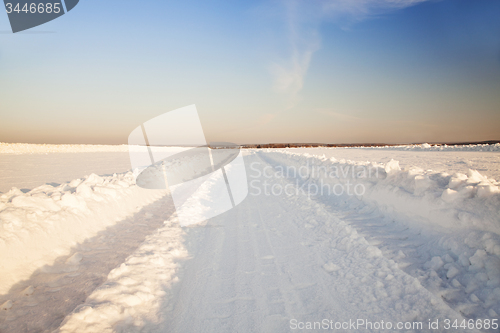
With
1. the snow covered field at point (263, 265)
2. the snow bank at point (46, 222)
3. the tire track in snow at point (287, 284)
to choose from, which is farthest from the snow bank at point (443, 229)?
the snow bank at point (46, 222)

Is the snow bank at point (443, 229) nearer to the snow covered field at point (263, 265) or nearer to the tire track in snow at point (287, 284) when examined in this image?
the snow covered field at point (263, 265)

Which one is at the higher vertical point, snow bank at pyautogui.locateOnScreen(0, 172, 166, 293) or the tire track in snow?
snow bank at pyautogui.locateOnScreen(0, 172, 166, 293)

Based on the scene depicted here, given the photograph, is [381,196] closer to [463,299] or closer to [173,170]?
[463,299]

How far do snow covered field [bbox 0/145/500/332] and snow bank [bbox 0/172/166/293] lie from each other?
0.08 ft

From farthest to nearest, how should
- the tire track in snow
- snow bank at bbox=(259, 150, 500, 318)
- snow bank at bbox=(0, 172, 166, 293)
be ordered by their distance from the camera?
1. snow bank at bbox=(0, 172, 166, 293)
2. snow bank at bbox=(259, 150, 500, 318)
3. the tire track in snow

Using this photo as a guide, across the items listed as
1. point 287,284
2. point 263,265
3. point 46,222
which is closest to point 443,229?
point 287,284

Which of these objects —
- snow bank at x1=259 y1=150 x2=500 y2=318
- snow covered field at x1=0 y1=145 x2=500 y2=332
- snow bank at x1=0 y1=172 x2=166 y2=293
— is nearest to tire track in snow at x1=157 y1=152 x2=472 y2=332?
snow covered field at x1=0 y1=145 x2=500 y2=332

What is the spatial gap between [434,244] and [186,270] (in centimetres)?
361

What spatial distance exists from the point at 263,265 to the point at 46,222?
3922 millimetres

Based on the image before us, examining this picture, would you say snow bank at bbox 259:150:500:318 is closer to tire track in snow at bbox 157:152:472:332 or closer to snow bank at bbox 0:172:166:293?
tire track in snow at bbox 157:152:472:332

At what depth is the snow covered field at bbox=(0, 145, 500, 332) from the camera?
2.16 m

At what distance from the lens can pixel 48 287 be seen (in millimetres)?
2781

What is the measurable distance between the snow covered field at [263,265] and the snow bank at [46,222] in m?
0.02

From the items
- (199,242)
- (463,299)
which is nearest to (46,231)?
(199,242)
